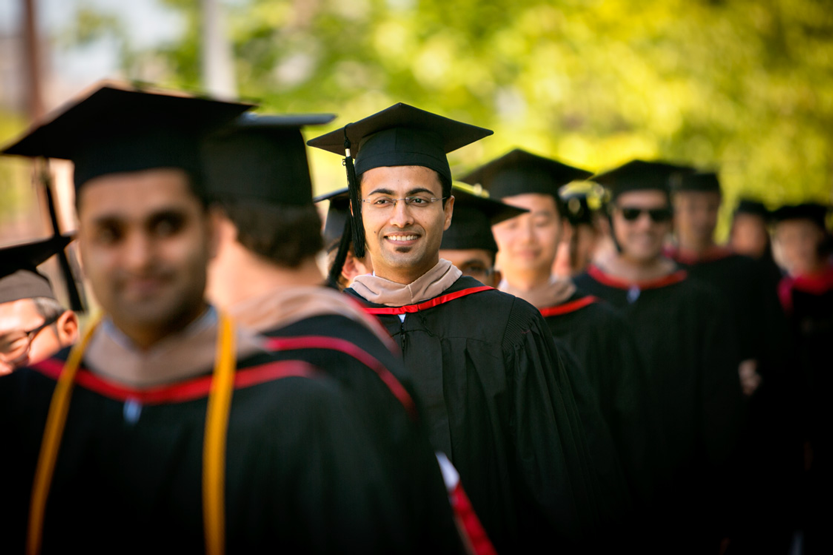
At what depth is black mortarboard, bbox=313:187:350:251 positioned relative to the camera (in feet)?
11.9

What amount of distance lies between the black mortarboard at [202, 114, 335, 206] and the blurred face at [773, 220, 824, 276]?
684 centimetres

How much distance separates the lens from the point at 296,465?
1440 millimetres

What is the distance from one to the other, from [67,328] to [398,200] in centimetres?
129

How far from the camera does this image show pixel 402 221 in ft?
9.25

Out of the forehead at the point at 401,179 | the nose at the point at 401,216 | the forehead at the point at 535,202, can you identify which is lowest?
the nose at the point at 401,216

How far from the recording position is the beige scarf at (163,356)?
1.49 metres

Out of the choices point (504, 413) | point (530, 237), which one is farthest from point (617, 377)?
point (504, 413)

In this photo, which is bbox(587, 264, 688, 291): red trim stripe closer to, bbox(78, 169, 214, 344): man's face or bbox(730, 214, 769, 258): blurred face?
bbox(730, 214, 769, 258): blurred face

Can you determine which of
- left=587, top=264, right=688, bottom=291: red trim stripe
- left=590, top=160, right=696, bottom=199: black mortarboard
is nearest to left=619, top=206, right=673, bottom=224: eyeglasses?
left=590, top=160, right=696, bottom=199: black mortarboard

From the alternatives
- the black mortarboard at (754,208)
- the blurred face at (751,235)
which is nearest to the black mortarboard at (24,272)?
the blurred face at (751,235)

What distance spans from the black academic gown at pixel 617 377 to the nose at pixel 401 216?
1416 mm

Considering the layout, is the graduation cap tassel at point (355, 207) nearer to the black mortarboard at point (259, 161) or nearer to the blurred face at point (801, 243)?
the black mortarboard at point (259, 161)

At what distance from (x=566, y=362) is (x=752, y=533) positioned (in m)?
3.98

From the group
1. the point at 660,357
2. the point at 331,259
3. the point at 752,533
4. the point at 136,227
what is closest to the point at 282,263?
the point at 136,227
